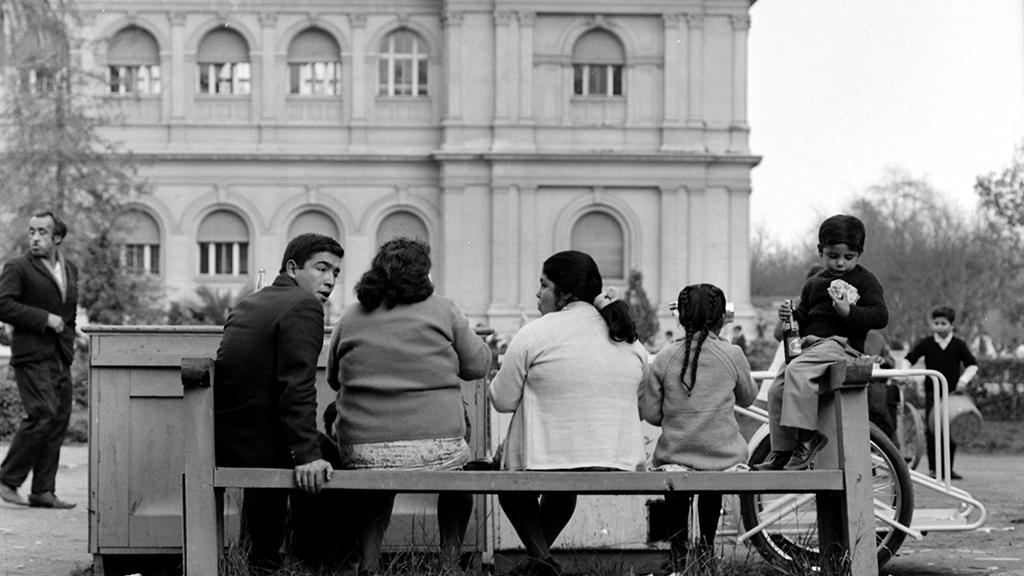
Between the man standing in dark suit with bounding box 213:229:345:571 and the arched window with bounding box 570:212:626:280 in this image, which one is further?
the arched window with bounding box 570:212:626:280

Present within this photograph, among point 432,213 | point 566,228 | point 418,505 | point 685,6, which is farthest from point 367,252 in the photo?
point 418,505

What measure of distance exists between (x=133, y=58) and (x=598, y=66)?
1388 cm

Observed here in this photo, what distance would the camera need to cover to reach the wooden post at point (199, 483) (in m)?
7.54

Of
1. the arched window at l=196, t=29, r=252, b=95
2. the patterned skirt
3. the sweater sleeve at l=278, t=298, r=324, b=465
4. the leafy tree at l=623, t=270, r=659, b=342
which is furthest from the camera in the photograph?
the arched window at l=196, t=29, r=252, b=95

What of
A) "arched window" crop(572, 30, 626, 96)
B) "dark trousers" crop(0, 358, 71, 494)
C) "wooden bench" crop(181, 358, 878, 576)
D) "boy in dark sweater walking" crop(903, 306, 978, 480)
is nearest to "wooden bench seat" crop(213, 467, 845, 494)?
"wooden bench" crop(181, 358, 878, 576)

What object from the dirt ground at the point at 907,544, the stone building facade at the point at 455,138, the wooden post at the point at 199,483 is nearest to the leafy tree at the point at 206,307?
the stone building facade at the point at 455,138

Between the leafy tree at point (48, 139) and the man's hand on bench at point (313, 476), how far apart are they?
33703 millimetres

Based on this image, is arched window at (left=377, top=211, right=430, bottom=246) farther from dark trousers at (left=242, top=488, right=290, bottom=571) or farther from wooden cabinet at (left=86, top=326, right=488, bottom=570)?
dark trousers at (left=242, top=488, right=290, bottom=571)

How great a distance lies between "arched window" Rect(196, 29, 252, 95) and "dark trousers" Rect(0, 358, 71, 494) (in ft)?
135

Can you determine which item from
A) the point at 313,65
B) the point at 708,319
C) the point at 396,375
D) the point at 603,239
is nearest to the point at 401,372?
the point at 396,375

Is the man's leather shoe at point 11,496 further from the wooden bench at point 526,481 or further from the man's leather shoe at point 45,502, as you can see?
the wooden bench at point 526,481

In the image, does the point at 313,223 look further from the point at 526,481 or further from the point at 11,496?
the point at 526,481

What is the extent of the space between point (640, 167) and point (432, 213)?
626cm

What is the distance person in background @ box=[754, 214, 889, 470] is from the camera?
8.45 m
